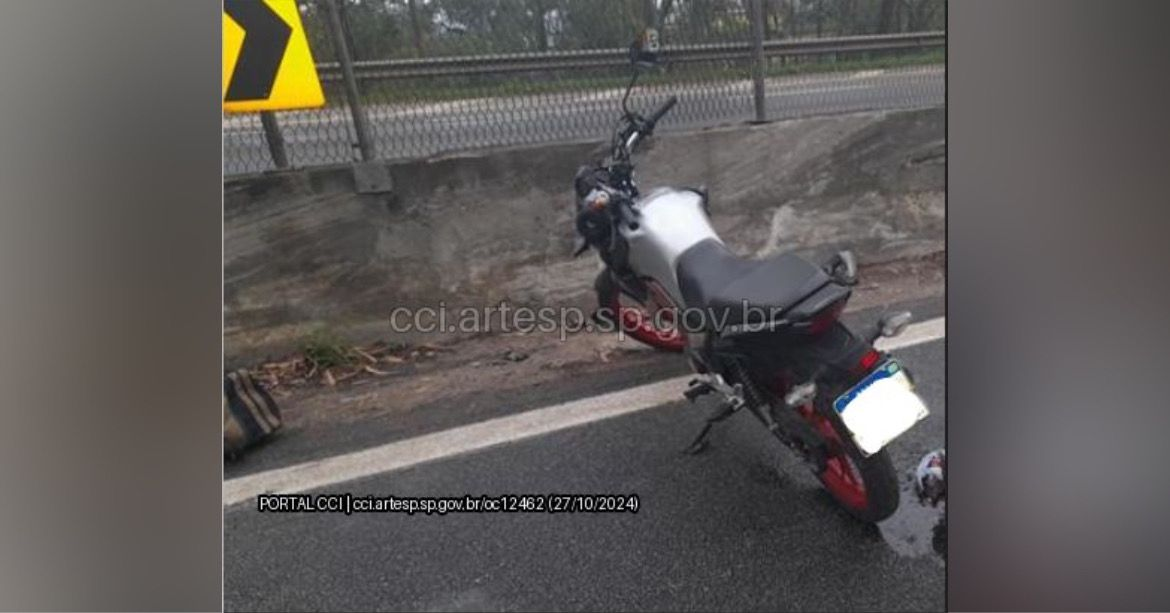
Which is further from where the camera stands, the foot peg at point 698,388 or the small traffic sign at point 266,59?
the foot peg at point 698,388

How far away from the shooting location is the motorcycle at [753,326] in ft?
4.85

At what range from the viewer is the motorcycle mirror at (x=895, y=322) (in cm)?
147

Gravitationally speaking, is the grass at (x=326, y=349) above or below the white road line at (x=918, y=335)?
above

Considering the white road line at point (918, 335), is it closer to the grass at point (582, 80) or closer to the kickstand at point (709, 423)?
the kickstand at point (709, 423)

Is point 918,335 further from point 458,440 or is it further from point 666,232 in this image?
point 458,440

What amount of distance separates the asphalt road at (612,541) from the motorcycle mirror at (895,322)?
0.19 metres

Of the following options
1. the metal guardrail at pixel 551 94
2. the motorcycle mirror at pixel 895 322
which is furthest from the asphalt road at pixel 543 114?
the motorcycle mirror at pixel 895 322

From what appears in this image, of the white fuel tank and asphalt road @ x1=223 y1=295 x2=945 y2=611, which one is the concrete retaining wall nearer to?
the white fuel tank

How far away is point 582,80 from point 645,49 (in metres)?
0.14

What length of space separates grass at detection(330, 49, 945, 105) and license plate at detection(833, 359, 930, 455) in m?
0.57

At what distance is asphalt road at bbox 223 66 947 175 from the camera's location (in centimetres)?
146

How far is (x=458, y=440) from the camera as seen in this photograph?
1531 millimetres

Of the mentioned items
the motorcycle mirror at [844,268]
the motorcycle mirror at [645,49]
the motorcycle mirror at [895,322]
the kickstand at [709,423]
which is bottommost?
the kickstand at [709,423]
